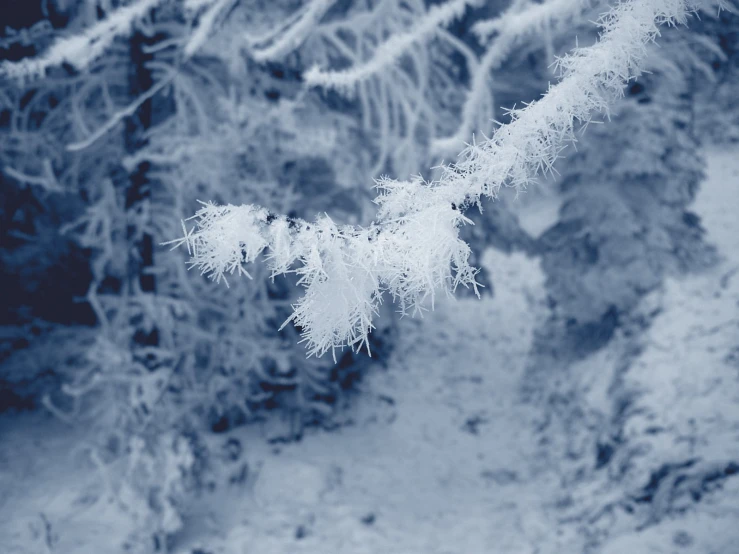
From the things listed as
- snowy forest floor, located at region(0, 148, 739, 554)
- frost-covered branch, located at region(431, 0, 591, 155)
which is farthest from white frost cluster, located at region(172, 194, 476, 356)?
snowy forest floor, located at region(0, 148, 739, 554)

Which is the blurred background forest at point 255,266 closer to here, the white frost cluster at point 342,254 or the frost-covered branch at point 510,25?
the frost-covered branch at point 510,25

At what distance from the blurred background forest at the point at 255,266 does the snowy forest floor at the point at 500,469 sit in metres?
0.05

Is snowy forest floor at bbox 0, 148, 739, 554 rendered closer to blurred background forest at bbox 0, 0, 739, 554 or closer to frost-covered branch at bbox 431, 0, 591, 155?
blurred background forest at bbox 0, 0, 739, 554

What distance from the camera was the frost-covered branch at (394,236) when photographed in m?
1.27

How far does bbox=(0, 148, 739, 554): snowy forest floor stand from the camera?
487 cm

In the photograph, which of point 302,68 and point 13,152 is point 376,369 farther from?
point 13,152

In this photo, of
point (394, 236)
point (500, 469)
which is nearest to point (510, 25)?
point (394, 236)

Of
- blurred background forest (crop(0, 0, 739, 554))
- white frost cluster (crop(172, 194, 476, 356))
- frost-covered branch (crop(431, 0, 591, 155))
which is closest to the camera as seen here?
white frost cluster (crop(172, 194, 476, 356))

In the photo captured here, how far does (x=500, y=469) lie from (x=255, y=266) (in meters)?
4.32

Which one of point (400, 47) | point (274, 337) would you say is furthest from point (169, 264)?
point (400, 47)

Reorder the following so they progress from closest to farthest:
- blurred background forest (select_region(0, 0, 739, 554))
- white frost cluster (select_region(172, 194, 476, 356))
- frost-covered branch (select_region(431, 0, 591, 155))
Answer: white frost cluster (select_region(172, 194, 476, 356)), frost-covered branch (select_region(431, 0, 591, 155)), blurred background forest (select_region(0, 0, 739, 554))

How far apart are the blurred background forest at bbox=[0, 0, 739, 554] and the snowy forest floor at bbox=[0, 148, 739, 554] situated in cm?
5

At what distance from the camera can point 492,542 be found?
5418mm

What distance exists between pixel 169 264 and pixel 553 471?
543cm
